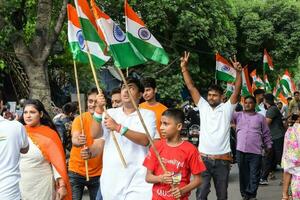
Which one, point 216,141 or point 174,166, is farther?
point 216,141

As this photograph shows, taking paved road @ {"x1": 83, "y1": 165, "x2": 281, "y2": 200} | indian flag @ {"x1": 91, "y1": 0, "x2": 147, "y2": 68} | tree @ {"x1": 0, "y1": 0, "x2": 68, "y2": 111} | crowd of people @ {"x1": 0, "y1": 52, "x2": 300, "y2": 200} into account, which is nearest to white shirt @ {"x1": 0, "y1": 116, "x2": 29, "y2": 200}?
crowd of people @ {"x1": 0, "y1": 52, "x2": 300, "y2": 200}

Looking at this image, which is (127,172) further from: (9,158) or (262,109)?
(262,109)

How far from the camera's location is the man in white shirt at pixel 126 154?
5.43m

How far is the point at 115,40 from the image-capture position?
675 centimetres

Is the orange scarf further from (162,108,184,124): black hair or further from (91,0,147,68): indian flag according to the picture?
(91,0,147,68): indian flag

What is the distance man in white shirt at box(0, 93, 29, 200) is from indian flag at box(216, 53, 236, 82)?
26.0 feet

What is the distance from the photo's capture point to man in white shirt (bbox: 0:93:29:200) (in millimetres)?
4559

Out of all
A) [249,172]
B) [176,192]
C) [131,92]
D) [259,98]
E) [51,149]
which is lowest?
[249,172]

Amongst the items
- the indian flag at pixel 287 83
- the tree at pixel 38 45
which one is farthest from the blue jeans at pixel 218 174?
the indian flag at pixel 287 83

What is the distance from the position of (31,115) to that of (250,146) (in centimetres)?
477

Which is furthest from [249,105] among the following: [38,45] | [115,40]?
[38,45]

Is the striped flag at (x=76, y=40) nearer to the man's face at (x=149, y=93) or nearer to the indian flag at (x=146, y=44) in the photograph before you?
the indian flag at (x=146, y=44)

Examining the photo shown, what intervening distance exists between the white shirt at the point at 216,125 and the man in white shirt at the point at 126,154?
84.2 inches

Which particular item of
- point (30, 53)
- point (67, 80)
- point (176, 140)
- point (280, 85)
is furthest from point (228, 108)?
point (67, 80)
